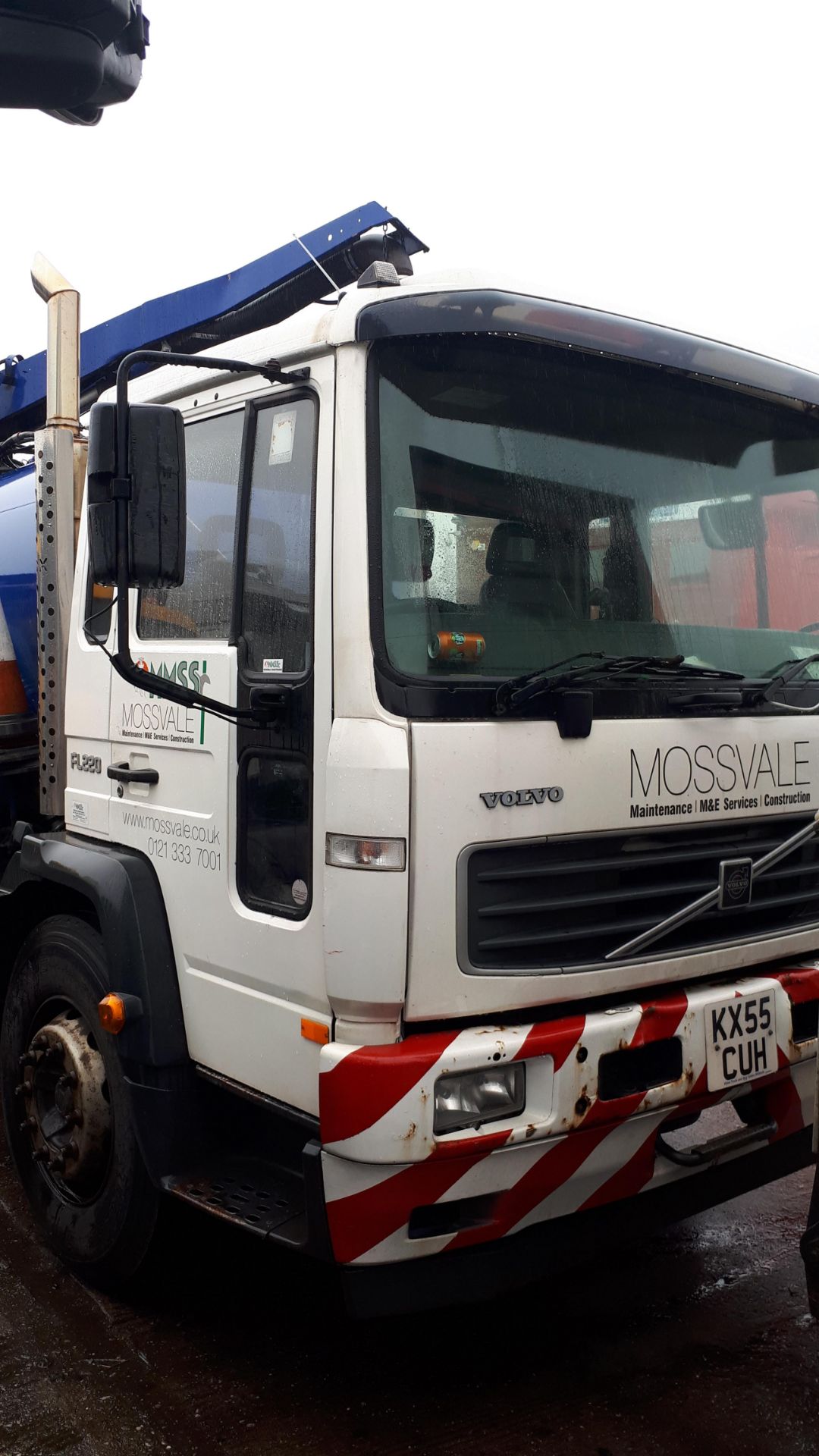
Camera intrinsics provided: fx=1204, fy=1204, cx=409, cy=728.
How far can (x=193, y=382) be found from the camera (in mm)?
3293

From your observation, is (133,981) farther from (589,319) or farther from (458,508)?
(589,319)

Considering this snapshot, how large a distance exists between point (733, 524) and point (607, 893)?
112 centimetres

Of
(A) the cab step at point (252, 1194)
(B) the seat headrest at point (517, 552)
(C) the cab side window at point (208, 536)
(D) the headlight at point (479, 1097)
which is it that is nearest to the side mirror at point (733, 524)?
(B) the seat headrest at point (517, 552)

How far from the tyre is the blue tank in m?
0.97

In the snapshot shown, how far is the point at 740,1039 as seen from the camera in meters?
2.97

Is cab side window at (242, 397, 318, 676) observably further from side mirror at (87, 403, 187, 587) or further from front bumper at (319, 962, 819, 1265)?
front bumper at (319, 962, 819, 1265)

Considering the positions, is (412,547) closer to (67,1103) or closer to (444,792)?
(444,792)

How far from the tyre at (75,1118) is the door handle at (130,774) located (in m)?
0.47

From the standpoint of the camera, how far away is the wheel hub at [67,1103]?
11.1 feet

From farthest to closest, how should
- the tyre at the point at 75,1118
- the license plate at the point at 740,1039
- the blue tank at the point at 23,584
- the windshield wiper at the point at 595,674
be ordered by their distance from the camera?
the blue tank at the point at 23,584 < the tyre at the point at 75,1118 < the license plate at the point at 740,1039 < the windshield wiper at the point at 595,674

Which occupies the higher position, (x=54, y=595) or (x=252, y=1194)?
(x=54, y=595)

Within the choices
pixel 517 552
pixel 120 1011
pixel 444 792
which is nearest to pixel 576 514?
pixel 517 552

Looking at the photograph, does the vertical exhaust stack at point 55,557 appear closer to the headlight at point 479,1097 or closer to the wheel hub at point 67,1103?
the wheel hub at point 67,1103

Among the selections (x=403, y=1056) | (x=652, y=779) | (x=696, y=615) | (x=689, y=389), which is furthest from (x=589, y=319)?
(x=403, y=1056)
